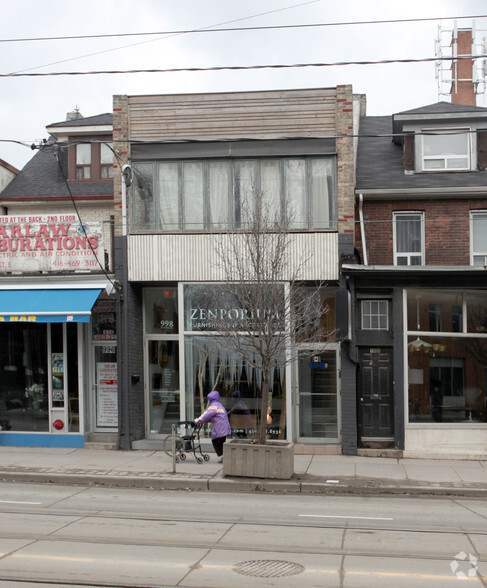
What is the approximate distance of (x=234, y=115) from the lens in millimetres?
16734

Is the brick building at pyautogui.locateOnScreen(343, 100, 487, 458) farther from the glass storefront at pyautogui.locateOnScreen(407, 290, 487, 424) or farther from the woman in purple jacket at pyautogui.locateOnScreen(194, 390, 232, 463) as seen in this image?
the woman in purple jacket at pyautogui.locateOnScreen(194, 390, 232, 463)

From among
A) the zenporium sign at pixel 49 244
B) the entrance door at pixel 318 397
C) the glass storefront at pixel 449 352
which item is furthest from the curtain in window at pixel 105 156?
the glass storefront at pixel 449 352

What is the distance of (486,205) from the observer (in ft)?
55.9

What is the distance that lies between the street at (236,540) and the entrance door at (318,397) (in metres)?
4.69

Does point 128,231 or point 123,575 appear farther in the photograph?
point 128,231

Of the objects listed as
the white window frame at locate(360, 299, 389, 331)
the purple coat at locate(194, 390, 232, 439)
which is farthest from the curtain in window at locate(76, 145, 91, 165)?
the purple coat at locate(194, 390, 232, 439)

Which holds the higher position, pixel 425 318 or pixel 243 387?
pixel 425 318

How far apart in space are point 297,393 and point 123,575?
995 cm

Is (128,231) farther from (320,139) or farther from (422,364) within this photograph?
(422,364)

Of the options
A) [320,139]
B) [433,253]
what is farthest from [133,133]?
[433,253]

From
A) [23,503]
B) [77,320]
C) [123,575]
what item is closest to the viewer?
[123,575]

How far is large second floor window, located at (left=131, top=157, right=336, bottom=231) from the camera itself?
16406 mm

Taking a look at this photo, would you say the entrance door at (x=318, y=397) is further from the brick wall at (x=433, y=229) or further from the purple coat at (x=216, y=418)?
the purple coat at (x=216, y=418)

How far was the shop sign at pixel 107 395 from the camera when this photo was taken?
1731cm
